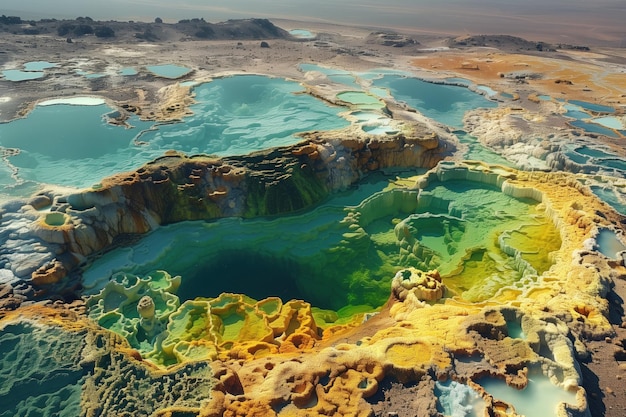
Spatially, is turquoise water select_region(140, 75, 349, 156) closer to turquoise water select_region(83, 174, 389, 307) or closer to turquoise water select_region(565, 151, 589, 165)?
turquoise water select_region(83, 174, 389, 307)

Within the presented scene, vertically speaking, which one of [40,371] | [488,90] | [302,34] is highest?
[302,34]

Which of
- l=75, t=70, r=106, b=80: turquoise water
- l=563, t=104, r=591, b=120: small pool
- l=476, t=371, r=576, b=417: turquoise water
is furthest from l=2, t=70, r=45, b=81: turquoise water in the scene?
l=563, t=104, r=591, b=120: small pool

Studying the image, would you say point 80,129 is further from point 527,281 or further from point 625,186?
point 625,186

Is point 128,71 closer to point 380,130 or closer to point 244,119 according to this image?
point 244,119

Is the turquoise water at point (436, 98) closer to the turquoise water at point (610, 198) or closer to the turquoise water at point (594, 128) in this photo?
the turquoise water at point (594, 128)

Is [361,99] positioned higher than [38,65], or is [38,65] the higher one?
[38,65]

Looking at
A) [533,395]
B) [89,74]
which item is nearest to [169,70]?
[89,74]

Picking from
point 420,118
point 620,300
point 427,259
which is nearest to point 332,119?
point 420,118
